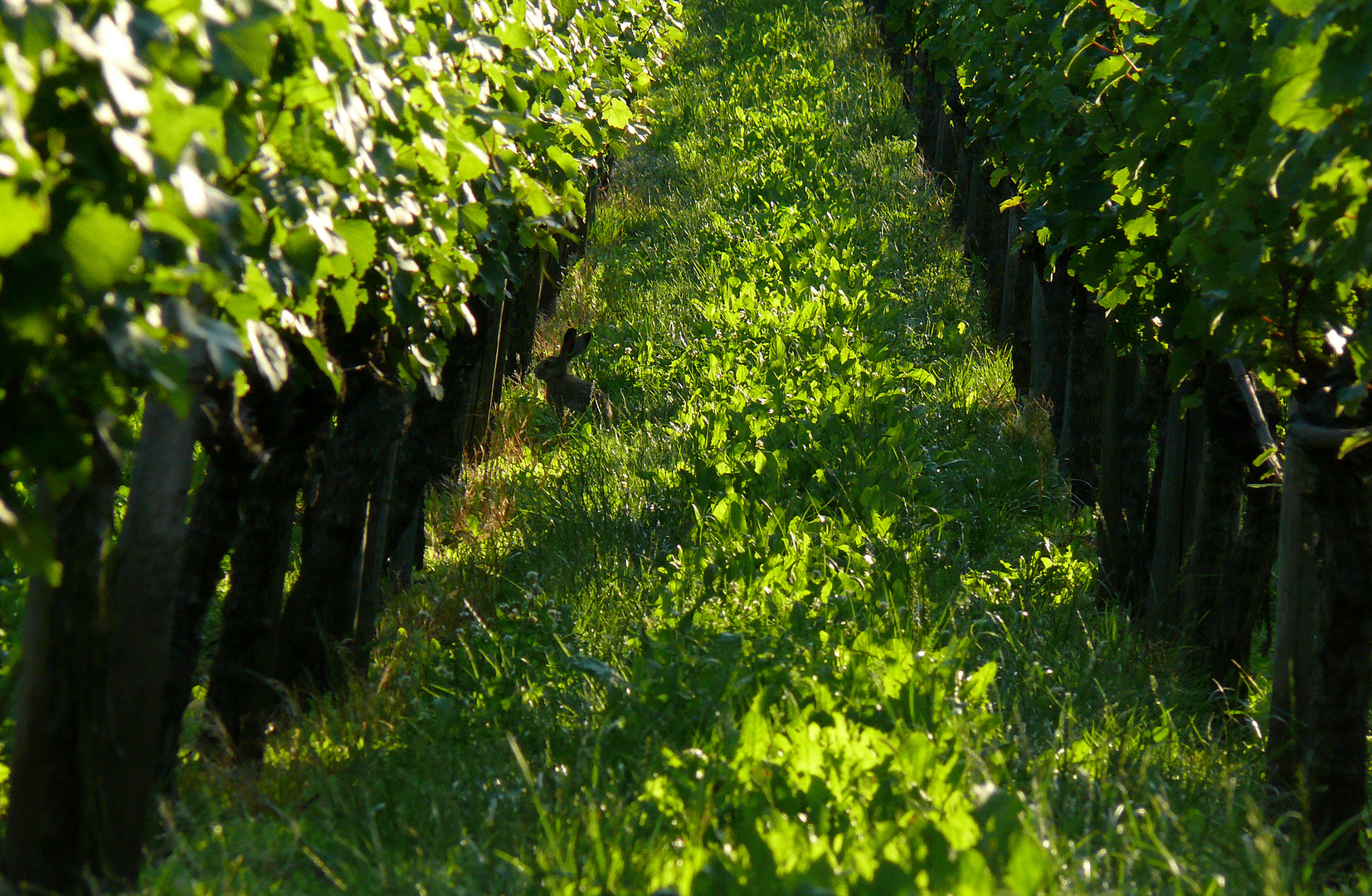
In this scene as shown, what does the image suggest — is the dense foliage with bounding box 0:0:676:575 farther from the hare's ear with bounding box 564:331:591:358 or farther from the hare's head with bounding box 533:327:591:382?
the hare's ear with bounding box 564:331:591:358

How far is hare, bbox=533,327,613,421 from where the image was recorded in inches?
340

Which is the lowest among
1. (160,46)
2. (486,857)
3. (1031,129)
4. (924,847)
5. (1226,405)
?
(486,857)

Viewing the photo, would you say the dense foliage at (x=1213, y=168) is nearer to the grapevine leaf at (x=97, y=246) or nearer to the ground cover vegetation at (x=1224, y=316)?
the ground cover vegetation at (x=1224, y=316)

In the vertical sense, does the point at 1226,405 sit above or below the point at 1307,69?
below

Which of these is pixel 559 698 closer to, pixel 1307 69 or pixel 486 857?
pixel 486 857

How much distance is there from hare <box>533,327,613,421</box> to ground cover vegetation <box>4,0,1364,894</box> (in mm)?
206

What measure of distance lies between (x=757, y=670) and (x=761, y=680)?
5cm

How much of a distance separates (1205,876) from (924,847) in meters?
0.82

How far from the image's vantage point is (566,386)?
8727 millimetres

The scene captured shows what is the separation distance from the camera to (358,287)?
11.9 ft

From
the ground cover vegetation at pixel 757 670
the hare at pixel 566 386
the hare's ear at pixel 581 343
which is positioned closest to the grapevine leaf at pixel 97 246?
the ground cover vegetation at pixel 757 670

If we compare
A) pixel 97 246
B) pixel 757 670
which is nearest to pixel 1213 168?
pixel 757 670

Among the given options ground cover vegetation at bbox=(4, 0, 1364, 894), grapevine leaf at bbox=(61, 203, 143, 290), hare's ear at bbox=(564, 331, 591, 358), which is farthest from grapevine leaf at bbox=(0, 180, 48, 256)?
hare's ear at bbox=(564, 331, 591, 358)

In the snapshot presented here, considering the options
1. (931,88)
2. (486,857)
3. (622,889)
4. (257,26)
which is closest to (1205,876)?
(622,889)
